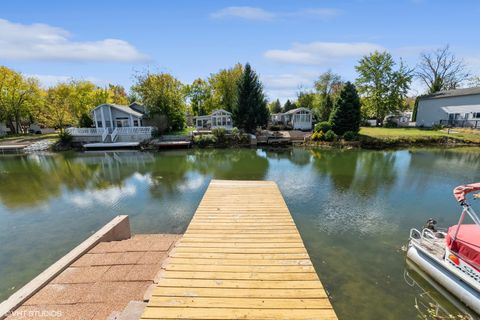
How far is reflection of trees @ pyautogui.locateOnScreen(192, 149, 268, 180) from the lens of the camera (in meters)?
15.8

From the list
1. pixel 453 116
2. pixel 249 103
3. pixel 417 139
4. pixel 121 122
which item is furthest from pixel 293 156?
pixel 453 116

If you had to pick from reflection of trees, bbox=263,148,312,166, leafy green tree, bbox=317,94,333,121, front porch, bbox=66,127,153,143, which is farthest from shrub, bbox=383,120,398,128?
front porch, bbox=66,127,153,143

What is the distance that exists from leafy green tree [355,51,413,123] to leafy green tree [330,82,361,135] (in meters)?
14.0

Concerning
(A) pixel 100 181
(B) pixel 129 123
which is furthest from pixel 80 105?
(A) pixel 100 181

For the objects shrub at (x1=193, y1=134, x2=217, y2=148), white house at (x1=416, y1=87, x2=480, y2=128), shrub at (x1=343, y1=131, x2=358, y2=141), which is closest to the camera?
shrub at (x1=343, y1=131, x2=358, y2=141)

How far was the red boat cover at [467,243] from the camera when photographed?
4797 mm

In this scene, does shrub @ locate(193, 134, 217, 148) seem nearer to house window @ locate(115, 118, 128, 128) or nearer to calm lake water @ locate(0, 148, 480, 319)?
calm lake water @ locate(0, 148, 480, 319)

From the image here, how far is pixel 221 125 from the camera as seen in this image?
3556cm

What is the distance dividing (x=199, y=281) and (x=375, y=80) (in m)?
45.9

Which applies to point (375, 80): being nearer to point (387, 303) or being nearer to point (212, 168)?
point (212, 168)

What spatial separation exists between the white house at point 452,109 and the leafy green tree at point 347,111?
1595 centimetres

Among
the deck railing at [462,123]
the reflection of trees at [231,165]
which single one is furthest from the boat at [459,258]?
the deck railing at [462,123]

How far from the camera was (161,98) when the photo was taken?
33.2 metres

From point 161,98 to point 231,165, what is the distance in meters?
19.6
